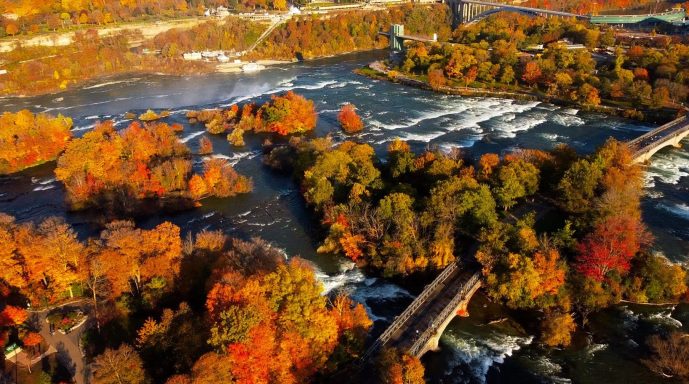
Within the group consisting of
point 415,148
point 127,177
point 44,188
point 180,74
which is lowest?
point 44,188

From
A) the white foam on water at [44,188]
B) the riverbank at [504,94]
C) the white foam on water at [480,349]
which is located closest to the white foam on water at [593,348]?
the white foam on water at [480,349]

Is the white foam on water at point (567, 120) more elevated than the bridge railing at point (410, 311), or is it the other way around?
the white foam on water at point (567, 120)

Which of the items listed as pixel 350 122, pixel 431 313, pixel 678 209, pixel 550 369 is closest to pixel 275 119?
pixel 350 122

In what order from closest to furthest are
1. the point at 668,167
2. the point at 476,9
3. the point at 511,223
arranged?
the point at 511,223 → the point at 668,167 → the point at 476,9

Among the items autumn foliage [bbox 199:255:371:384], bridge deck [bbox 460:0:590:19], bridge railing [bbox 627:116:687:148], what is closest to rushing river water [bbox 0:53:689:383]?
bridge railing [bbox 627:116:687:148]

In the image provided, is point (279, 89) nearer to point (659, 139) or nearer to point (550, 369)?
point (659, 139)

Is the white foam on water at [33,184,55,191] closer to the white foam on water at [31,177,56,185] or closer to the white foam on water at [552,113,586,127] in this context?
the white foam on water at [31,177,56,185]

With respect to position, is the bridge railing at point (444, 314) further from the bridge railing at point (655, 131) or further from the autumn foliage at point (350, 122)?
the autumn foliage at point (350, 122)
